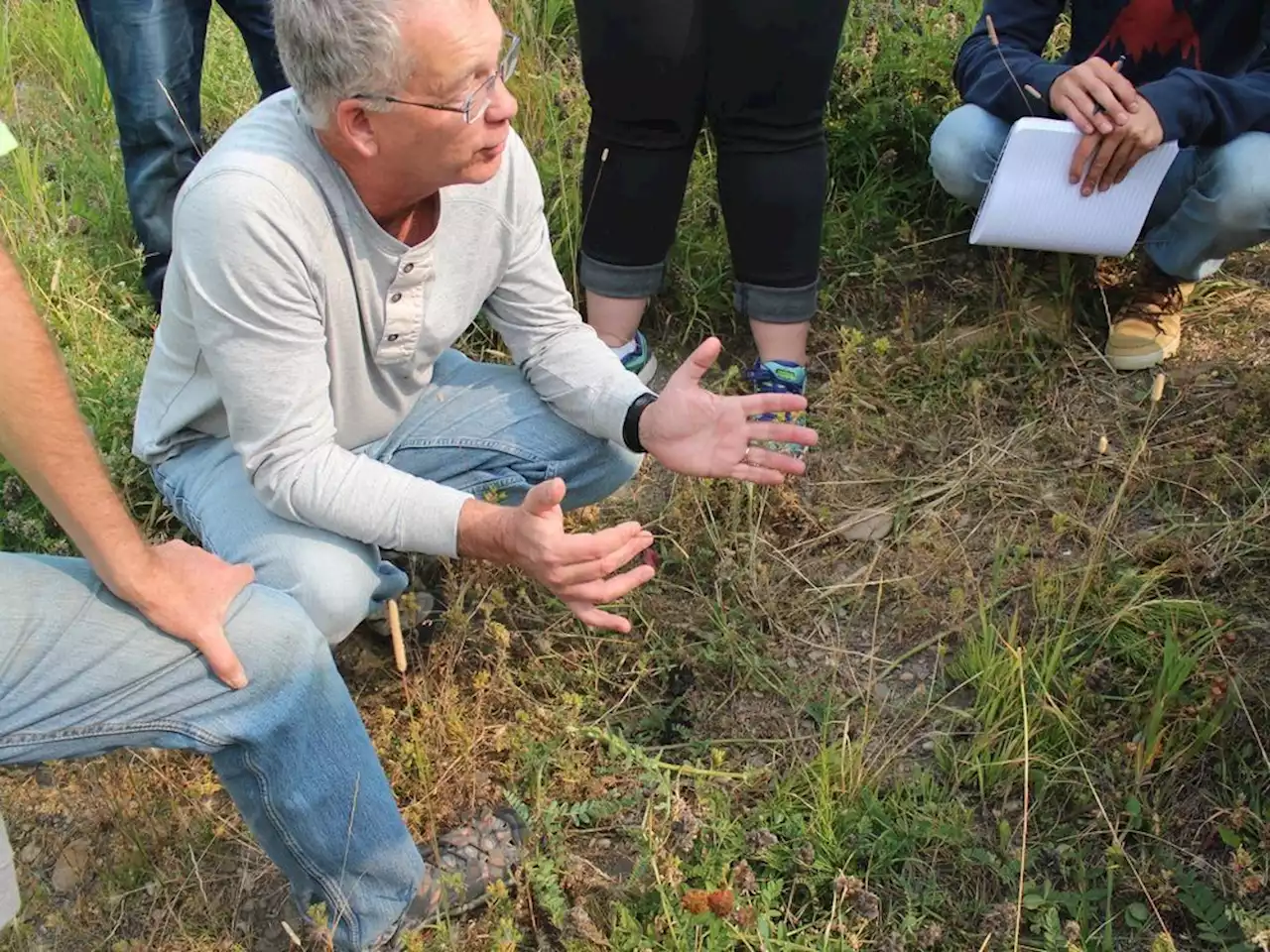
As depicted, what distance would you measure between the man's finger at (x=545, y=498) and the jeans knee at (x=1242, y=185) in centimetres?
185

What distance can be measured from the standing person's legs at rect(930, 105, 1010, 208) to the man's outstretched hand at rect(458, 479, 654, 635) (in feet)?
5.08

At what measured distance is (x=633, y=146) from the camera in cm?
268

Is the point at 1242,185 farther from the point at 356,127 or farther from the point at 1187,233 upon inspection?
the point at 356,127

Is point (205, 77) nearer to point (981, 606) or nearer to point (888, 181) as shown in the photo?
point (888, 181)

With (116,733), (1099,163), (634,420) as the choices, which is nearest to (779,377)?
(634,420)

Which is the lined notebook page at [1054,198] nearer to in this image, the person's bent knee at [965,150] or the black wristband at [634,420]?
the person's bent knee at [965,150]

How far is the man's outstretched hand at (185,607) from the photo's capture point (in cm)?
145

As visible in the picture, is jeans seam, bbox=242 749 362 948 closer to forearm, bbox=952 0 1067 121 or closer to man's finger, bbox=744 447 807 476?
man's finger, bbox=744 447 807 476

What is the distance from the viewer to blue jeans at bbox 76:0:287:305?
9.23 ft

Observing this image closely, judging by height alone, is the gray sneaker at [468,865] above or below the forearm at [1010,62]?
below

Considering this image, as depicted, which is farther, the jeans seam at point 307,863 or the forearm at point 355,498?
the forearm at point 355,498

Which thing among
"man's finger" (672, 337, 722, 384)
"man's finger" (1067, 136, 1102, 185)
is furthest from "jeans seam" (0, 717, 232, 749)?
"man's finger" (1067, 136, 1102, 185)

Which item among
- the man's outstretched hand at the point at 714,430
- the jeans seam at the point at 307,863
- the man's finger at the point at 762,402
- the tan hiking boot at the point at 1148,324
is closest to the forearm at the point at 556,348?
the man's outstretched hand at the point at 714,430

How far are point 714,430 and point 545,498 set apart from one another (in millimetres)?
456
